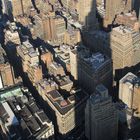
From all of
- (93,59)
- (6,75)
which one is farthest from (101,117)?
(6,75)

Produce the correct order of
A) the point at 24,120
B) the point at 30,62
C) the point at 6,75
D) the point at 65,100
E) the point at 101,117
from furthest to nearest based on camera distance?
the point at 30,62 → the point at 6,75 → the point at 65,100 → the point at 24,120 → the point at 101,117

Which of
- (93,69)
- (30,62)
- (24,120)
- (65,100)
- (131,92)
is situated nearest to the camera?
(24,120)

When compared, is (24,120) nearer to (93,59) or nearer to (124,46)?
(93,59)

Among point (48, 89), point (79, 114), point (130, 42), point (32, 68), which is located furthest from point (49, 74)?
point (130, 42)

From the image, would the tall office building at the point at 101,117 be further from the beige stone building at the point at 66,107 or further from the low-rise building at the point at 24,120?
the low-rise building at the point at 24,120

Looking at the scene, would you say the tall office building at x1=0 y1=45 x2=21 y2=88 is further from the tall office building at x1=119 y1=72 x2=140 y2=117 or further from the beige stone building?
the tall office building at x1=119 y1=72 x2=140 y2=117

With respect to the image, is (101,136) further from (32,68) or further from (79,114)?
(32,68)

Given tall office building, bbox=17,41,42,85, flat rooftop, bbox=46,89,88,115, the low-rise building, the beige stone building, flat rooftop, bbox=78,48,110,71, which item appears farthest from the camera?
tall office building, bbox=17,41,42,85

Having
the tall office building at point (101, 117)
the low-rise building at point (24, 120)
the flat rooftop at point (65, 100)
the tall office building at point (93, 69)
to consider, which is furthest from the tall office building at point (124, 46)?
the low-rise building at point (24, 120)

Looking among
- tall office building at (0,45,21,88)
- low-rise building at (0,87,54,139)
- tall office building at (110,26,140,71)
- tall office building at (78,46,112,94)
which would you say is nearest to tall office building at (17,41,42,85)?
tall office building at (0,45,21,88)
